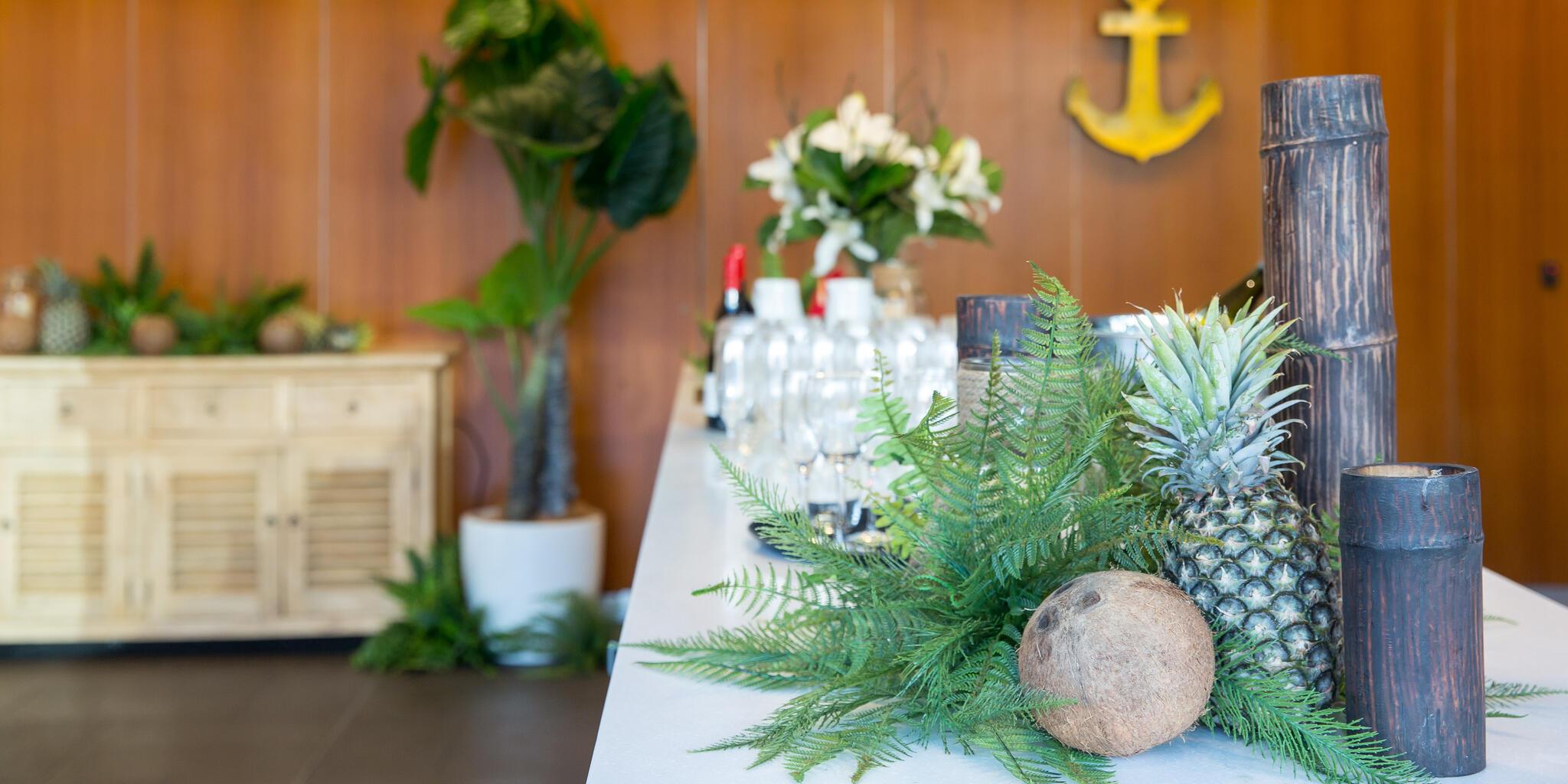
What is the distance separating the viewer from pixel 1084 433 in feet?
2.70

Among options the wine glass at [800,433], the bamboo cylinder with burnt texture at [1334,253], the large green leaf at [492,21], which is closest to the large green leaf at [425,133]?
the large green leaf at [492,21]

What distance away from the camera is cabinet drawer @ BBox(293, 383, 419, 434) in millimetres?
4289

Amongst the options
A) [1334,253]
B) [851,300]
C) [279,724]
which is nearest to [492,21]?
[279,724]

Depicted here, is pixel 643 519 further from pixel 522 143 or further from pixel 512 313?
pixel 522 143

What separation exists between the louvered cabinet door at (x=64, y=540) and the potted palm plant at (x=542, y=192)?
1.19 meters

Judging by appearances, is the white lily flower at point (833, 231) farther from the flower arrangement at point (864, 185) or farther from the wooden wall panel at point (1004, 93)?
the wooden wall panel at point (1004, 93)

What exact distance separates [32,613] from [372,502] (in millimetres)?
1182

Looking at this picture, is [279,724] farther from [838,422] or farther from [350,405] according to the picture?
[838,422]

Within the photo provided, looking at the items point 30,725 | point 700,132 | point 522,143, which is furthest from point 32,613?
point 700,132

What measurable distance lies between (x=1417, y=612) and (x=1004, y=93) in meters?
4.40

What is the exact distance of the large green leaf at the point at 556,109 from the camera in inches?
155

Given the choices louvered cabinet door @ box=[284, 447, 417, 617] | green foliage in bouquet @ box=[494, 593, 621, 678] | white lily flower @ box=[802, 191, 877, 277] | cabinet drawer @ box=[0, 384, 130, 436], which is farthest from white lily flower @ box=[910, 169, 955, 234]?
cabinet drawer @ box=[0, 384, 130, 436]

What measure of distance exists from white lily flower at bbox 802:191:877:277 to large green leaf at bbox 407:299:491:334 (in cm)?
169

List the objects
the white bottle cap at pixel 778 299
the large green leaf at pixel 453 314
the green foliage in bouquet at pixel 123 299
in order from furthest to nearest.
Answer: the green foliage in bouquet at pixel 123 299 → the large green leaf at pixel 453 314 → the white bottle cap at pixel 778 299
